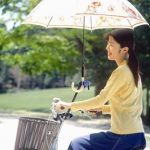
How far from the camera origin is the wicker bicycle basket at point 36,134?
9.43ft

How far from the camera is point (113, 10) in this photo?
3.50 meters

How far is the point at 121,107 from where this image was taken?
252cm

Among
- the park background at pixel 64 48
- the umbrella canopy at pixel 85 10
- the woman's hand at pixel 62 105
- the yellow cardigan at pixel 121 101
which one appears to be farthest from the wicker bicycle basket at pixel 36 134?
the park background at pixel 64 48

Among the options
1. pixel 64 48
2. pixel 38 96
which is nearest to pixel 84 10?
pixel 64 48

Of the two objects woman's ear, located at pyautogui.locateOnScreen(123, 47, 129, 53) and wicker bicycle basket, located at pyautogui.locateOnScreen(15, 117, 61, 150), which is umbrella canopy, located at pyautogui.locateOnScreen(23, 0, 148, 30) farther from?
wicker bicycle basket, located at pyautogui.locateOnScreen(15, 117, 61, 150)

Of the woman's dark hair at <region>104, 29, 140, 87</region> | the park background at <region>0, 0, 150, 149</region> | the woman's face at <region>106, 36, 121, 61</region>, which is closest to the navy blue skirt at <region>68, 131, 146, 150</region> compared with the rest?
the woman's dark hair at <region>104, 29, 140, 87</region>

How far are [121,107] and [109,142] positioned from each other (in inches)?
9.7

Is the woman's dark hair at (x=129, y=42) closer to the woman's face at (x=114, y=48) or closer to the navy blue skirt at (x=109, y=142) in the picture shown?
the woman's face at (x=114, y=48)

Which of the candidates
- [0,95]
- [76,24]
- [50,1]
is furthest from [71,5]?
[0,95]

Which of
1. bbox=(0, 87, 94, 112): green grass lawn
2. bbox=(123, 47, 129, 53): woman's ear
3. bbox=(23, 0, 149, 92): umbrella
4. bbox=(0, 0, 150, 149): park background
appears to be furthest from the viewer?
bbox=(0, 87, 94, 112): green grass lawn

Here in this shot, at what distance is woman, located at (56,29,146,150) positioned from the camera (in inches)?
98.7

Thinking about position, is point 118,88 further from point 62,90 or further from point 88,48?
point 62,90

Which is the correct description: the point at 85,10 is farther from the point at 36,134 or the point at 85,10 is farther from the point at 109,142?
the point at 109,142

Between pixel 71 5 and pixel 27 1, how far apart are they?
43.0ft
